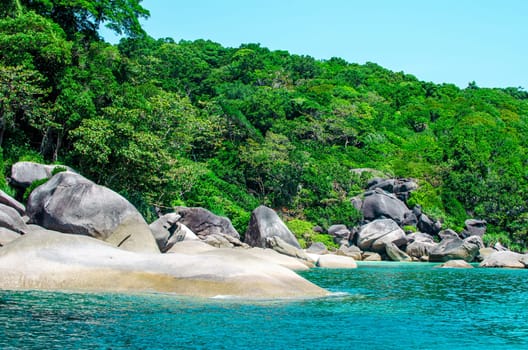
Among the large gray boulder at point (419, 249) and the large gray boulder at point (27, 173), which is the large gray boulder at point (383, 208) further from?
the large gray boulder at point (27, 173)

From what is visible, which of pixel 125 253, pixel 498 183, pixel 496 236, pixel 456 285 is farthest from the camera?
pixel 498 183

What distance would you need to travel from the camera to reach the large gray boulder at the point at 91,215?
71.1 feet

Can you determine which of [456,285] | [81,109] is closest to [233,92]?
[81,109]

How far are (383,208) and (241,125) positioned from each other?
18279mm

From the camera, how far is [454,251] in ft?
137

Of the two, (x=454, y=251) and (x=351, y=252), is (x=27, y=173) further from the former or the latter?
(x=454, y=251)

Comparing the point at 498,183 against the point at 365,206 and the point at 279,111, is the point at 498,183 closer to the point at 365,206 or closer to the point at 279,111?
the point at 365,206

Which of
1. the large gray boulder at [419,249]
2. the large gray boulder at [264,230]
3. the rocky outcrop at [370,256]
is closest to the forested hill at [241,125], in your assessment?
the large gray boulder at [264,230]

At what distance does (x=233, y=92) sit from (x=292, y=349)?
66.1 m

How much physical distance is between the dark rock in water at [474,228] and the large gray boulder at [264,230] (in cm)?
2395

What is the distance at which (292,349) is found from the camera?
31.1ft

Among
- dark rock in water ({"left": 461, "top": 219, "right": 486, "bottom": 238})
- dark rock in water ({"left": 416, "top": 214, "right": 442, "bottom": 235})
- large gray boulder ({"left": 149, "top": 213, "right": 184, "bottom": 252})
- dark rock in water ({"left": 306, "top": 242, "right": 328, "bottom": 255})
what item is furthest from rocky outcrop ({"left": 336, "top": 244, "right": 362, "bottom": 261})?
large gray boulder ({"left": 149, "top": 213, "right": 184, "bottom": 252})

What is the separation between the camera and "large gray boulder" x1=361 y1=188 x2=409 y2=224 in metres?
53.6

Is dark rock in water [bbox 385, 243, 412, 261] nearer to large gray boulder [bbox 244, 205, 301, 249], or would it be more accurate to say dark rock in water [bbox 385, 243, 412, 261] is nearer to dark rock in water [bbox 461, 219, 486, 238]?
large gray boulder [bbox 244, 205, 301, 249]
